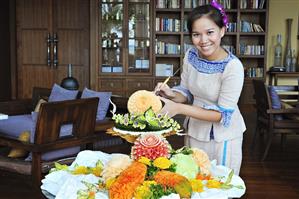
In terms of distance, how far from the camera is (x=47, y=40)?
Result: 7.92 m

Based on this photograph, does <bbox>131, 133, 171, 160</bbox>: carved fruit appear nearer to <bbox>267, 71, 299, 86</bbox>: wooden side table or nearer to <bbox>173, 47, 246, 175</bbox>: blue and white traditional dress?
<bbox>173, 47, 246, 175</bbox>: blue and white traditional dress

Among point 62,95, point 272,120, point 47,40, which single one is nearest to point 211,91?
point 62,95

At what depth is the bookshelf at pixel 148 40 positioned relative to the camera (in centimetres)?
745

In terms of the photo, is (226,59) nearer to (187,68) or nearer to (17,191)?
(187,68)

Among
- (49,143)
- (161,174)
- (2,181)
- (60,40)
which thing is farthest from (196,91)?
(60,40)

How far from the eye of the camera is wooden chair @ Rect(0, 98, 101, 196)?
294cm

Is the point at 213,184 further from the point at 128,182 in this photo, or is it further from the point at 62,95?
the point at 62,95

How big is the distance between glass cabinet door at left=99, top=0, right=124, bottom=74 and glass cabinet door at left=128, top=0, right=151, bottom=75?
157 millimetres

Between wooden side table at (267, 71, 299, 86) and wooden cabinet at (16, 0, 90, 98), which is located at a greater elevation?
wooden cabinet at (16, 0, 90, 98)

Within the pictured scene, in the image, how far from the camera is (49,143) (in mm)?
2998

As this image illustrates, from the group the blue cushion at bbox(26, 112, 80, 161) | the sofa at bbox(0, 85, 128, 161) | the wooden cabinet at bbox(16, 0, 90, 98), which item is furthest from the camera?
the wooden cabinet at bbox(16, 0, 90, 98)

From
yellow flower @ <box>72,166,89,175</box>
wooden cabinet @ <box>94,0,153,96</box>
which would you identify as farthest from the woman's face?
wooden cabinet @ <box>94,0,153,96</box>

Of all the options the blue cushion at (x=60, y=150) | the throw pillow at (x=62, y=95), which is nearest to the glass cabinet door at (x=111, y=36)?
the throw pillow at (x=62, y=95)

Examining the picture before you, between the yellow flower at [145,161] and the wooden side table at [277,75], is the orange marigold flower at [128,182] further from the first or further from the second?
the wooden side table at [277,75]
